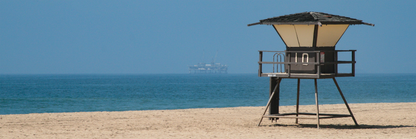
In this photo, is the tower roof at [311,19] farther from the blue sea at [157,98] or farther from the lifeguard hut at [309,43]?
the blue sea at [157,98]

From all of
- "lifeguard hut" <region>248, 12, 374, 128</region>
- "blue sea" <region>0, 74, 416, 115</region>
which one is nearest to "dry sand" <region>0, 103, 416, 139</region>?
"lifeguard hut" <region>248, 12, 374, 128</region>

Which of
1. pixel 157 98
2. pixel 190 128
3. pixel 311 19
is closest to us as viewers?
pixel 311 19

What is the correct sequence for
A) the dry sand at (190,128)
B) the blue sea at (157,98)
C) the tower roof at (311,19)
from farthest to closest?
the blue sea at (157,98) → the tower roof at (311,19) → the dry sand at (190,128)

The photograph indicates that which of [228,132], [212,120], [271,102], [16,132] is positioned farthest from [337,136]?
[16,132]

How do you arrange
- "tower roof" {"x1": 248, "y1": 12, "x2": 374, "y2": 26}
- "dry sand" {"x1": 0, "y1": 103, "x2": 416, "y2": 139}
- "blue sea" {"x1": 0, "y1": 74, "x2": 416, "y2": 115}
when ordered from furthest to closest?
"blue sea" {"x1": 0, "y1": 74, "x2": 416, "y2": 115}, "tower roof" {"x1": 248, "y1": 12, "x2": 374, "y2": 26}, "dry sand" {"x1": 0, "y1": 103, "x2": 416, "y2": 139}

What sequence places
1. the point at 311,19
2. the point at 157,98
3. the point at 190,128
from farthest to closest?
the point at 157,98, the point at 190,128, the point at 311,19

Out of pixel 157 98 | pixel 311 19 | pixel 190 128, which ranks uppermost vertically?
pixel 311 19

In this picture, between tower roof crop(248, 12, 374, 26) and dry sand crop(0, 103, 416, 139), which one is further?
tower roof crop(248, 12, 374, 26)

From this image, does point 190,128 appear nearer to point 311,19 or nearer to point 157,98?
point 311,19

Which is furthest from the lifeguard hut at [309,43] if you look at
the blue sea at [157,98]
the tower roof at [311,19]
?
the blue sea at [157,98]

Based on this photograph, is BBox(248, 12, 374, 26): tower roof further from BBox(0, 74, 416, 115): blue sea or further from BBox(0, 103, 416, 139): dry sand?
BBox(0, 74, 416, 115): blue sea

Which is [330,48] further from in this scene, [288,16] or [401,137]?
[401,137]

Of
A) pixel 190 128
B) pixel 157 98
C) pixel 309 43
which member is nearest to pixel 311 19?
pixel 309 43

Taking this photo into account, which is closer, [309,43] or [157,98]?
[309,43]
